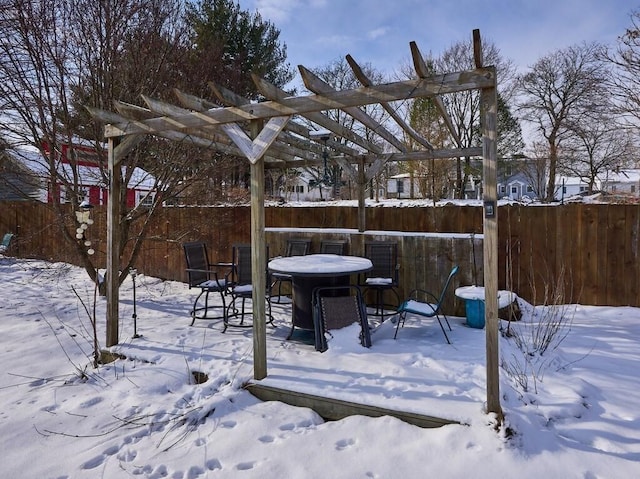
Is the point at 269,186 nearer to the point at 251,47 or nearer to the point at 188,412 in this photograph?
the point at 251,47

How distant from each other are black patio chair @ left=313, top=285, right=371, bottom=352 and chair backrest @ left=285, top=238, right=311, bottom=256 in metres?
2.06

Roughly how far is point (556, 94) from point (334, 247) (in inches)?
685

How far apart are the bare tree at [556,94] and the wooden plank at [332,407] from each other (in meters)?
16.3

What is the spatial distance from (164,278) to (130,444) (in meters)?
5.80

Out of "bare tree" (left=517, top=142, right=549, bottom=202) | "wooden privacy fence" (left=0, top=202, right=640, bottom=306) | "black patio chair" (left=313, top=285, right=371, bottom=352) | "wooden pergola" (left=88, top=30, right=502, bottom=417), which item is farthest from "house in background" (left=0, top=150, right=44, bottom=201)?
"bare tree" (left=517, top=142, right=549, bottom=202)

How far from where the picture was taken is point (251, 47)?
40.7 ft

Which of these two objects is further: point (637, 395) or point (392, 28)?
point (392, 28)

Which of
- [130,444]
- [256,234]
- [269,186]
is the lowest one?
[130,444]

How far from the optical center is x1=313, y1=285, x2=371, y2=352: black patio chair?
145 inches

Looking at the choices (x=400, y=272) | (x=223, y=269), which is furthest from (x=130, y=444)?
(x=223, y=269)

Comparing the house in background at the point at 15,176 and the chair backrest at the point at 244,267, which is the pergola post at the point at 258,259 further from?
the house in background at the point at 15,176

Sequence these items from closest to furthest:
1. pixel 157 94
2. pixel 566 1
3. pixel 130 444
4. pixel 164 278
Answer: pixel 130 444
pixel 566 1
pixel 157 94
pixel 164 278

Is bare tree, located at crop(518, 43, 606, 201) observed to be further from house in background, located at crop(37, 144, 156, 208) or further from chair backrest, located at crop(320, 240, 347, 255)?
house in background, located at crop(37, 144, 156, 208)

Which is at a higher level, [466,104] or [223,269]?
[466,104]
